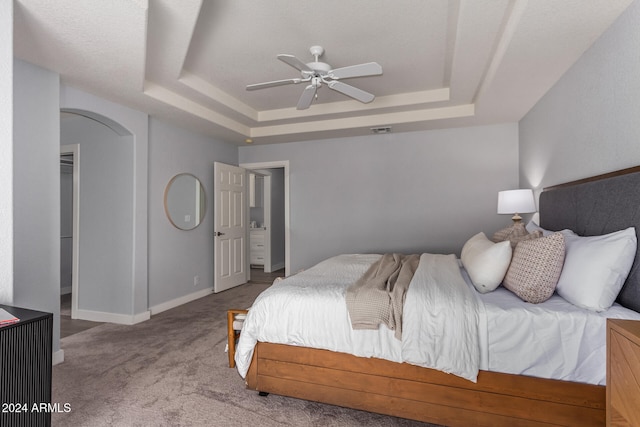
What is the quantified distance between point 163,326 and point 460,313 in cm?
303

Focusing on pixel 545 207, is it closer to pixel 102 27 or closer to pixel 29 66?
pixel 102 27

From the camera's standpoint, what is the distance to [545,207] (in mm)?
3045

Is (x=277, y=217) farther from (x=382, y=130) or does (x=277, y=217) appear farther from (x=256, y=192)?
(x=382, y=130)

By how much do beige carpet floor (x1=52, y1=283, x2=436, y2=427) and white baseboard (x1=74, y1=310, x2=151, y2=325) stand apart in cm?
18

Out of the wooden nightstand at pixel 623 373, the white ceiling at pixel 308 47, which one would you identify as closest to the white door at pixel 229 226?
the white ceiling at pixel 308 47

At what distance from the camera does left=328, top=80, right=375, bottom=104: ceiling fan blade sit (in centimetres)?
270

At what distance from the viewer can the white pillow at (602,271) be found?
64.3 inches

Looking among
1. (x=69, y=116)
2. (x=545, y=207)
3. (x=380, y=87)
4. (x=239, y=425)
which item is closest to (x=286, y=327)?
(x=239, y=425)

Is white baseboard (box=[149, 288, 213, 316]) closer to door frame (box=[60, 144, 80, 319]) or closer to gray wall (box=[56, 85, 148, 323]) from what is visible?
gray wall (box=[56, 85, 148, 323])

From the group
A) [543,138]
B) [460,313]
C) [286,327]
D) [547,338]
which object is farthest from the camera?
[543,138]

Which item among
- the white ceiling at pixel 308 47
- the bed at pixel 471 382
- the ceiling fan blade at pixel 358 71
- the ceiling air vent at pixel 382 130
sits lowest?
the bed at pixel 471 382

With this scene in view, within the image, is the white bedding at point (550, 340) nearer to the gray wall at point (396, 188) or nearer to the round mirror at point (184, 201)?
the gray wall at point (396, 188)

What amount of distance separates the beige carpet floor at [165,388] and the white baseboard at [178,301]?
51cm

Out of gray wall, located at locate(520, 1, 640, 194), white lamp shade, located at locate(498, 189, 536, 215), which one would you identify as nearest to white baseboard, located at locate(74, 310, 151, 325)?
white lamp shade, located at locate(498, 189, 536, 215)
